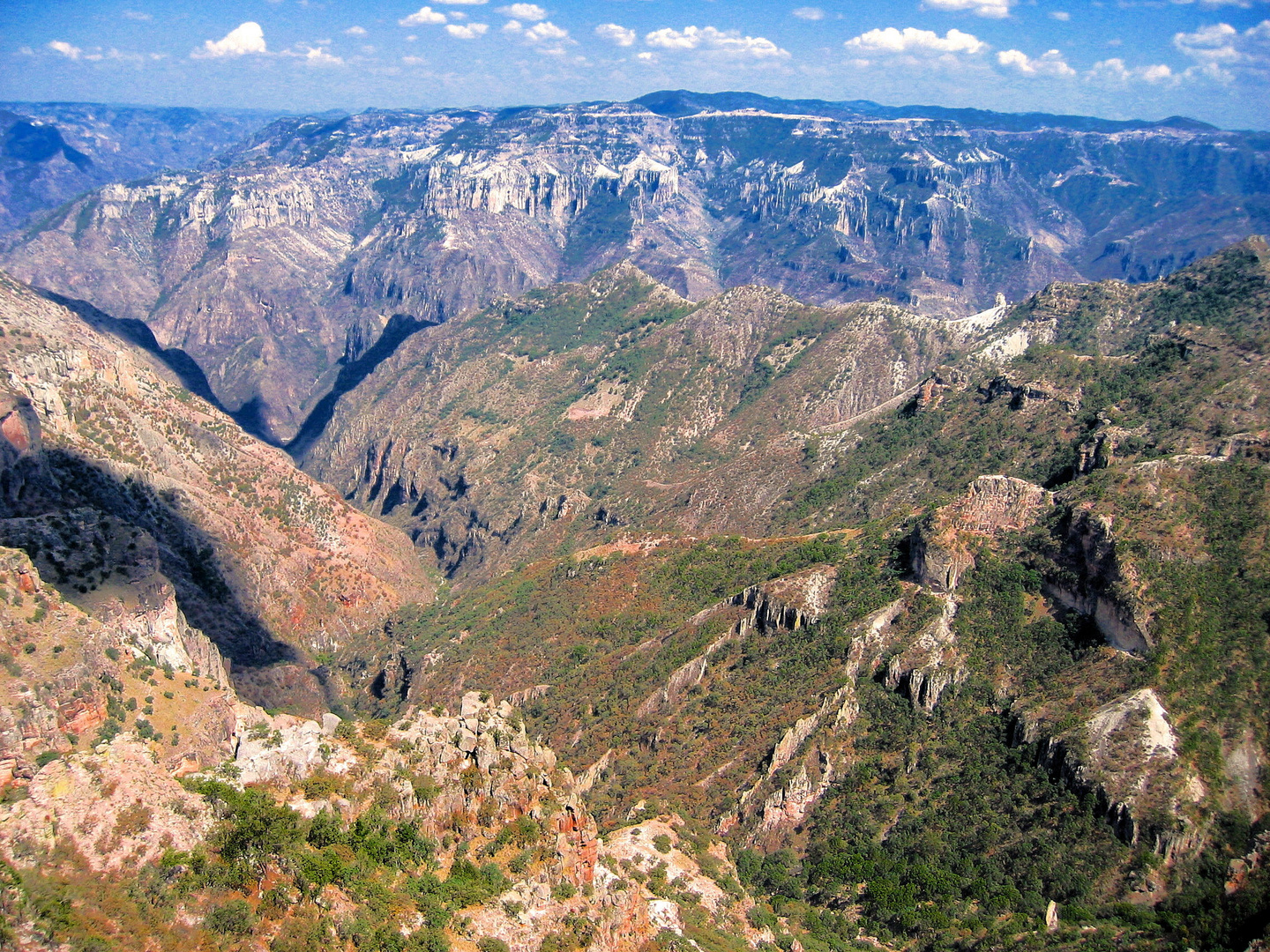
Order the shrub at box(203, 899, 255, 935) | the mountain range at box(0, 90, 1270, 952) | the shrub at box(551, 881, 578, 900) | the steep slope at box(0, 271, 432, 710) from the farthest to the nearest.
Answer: the steep slope at box(0, 271, 432, 710) → the shrub at box(551, 881, 578, 900) → the mountain range at box(0, 90, 1270, 952) → the shrub at box(203, 899, 255, 935)

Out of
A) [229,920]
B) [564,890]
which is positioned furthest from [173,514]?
[229,920]

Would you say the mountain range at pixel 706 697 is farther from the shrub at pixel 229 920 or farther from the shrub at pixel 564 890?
the shrub at pixel 564 890

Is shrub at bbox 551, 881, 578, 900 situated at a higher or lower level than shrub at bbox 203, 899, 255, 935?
lower

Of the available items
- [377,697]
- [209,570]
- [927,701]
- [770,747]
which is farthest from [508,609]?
[927,701]

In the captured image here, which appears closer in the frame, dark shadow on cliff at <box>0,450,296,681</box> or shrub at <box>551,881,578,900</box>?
shrub at <box>551,881,578,900</box>

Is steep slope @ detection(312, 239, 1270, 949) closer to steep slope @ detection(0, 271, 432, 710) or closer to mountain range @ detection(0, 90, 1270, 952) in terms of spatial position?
mountain range @ detection(0, 90, 1270, 952)

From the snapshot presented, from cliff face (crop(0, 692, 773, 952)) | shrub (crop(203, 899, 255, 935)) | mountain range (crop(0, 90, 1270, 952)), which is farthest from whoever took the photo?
mountain range (crop(0, 90, 1270, 952))

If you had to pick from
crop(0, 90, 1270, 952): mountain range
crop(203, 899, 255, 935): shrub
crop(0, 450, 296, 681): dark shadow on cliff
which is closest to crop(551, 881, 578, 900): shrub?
crop(0, 90, 1270, 952): mountain range

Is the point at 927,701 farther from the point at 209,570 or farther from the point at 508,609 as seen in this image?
the point at 209,570
